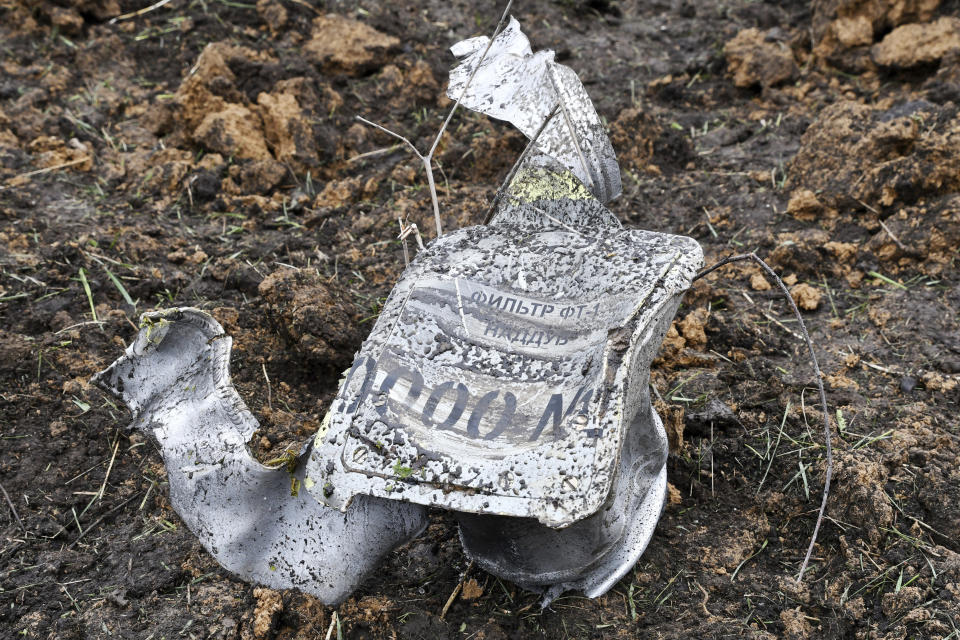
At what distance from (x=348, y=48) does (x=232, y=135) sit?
0.70 m

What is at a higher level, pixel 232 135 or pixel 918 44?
pixel 918 44

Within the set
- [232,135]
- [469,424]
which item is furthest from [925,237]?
[232,135]

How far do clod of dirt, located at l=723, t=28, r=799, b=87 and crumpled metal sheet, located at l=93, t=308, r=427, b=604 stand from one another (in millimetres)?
2534

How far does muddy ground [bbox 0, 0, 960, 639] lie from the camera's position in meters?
1.85

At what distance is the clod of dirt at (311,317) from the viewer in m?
2.30

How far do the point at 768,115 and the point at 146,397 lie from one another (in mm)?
2633

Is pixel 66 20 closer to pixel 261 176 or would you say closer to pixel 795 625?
pixel 261 176

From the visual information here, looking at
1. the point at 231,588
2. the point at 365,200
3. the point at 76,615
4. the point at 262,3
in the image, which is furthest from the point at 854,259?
the point at 262,3

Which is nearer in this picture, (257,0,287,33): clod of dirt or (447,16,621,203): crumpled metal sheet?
(447,16,621,203): crumpled metal sheet

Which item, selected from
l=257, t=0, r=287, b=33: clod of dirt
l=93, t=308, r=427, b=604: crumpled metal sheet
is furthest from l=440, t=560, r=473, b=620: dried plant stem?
l=257, t=0, r=287, b=33: clod of dirt

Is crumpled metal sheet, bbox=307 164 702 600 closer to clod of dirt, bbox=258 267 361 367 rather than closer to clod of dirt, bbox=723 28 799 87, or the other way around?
clod of dirt, bbox=258 267 361 367

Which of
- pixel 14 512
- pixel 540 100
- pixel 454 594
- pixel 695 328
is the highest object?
pixel 540 100

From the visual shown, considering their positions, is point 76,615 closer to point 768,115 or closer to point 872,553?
point 872,553

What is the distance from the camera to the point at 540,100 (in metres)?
2.18
